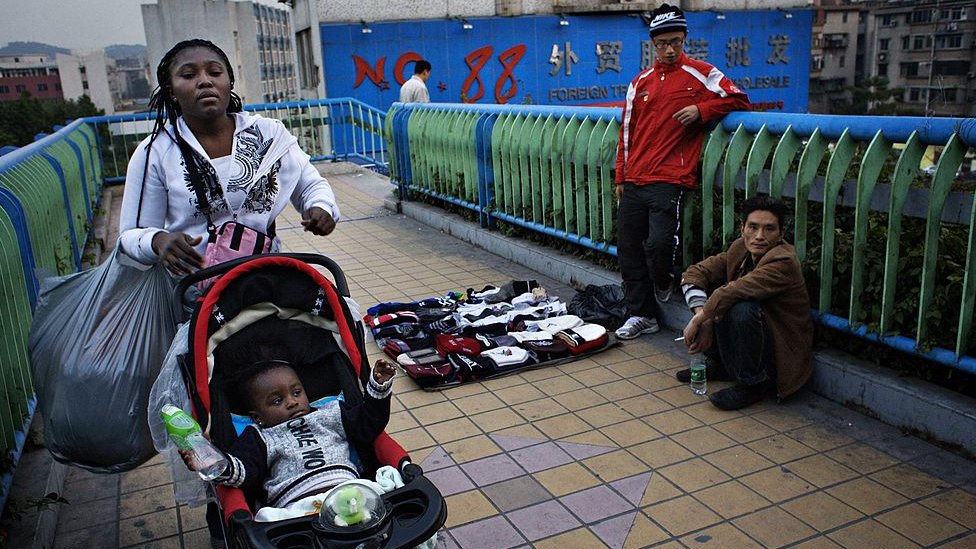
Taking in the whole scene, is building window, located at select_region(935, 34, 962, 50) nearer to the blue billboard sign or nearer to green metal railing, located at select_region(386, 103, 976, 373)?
the blue billboard sign

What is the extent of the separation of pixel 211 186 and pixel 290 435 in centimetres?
99

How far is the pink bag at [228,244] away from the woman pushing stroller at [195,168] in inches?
1.6

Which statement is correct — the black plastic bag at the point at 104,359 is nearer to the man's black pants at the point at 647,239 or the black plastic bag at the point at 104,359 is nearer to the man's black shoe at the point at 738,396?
the man's black shoe at the point at 738,396

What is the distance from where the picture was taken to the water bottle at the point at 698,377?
14.8 ft

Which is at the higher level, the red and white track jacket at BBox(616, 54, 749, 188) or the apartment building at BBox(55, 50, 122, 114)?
the apartment building at BBox(55, 50, 122, 114)

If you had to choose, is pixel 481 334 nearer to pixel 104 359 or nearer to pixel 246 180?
pixel 246 180

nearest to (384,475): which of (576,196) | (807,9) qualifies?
(576,196)

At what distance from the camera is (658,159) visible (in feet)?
17.2

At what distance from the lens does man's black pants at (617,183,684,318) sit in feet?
17.3

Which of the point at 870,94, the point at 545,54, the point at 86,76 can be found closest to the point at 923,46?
the point at 870,94

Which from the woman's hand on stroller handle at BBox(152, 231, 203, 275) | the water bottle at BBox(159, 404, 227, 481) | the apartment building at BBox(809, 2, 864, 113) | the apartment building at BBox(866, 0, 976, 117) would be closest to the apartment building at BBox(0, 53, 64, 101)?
the apartment building at BBox(809, 2, 864, 113)

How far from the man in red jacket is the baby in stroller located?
314 centimetres

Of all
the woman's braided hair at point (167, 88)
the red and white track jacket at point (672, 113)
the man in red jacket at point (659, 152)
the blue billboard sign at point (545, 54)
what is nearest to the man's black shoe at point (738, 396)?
the man in red jacket at point (659, 152)

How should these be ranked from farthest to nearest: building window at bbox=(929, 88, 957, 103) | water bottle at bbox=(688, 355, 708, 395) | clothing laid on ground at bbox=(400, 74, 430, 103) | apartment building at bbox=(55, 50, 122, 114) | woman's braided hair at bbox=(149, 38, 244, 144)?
apartment building at bbox=(55, 50, 122, 114) < clothing laid on ground at bbox=(400, 74, 430, 103) < building window at bbox=(929, 88, 957, 103) < water bottle at bbox=(688, 355, 708, 395) < woman's braided hair at bbox=(149, 38, 244, 144)
